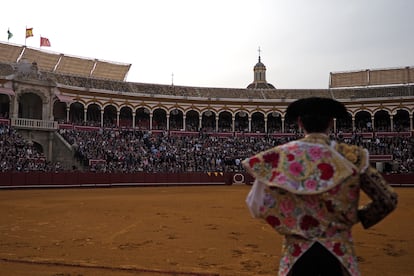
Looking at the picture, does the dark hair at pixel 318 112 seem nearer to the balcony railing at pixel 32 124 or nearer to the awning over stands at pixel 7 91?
the balcony railing at pixel 32 124

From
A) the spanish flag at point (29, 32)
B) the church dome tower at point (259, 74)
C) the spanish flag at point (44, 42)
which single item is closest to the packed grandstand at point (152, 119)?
the spanish flag at point (44, 42)

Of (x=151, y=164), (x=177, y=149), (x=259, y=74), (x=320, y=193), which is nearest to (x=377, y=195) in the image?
(x=320, y=193)

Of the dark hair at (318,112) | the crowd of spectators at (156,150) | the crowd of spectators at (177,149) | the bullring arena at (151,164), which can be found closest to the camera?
the dark hair at (318,112)

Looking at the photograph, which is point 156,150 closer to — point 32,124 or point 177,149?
point 177,149

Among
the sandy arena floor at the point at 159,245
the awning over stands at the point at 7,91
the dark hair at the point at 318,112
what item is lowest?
the sandy arena floor at the point at 159,245

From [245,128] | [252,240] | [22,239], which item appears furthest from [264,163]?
[245,128]

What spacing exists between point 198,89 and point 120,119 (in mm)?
8429

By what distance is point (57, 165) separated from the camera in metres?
25.9

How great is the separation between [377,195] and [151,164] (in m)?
28.2

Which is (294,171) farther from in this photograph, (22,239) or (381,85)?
(381,85)

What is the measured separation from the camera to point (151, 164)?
2964 cm

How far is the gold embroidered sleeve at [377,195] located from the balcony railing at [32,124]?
93.4ft

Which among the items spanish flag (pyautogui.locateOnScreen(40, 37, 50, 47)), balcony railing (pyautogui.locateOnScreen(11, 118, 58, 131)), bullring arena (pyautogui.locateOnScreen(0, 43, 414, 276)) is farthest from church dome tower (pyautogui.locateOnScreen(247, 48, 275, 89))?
balcony railing (pyautogui.locateOnScreen(11, 118, 58, 131))

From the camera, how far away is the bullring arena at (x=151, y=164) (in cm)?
570
